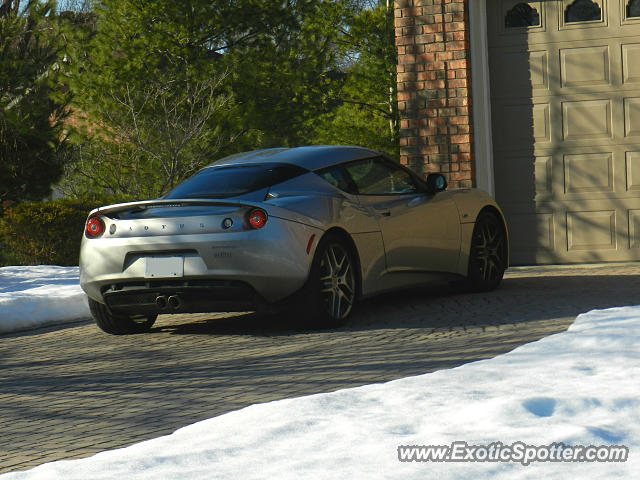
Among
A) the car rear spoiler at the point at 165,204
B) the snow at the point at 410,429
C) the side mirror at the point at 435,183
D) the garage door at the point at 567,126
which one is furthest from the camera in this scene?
the garage door at the point at 567,126

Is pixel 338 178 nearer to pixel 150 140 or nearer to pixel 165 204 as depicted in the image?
pixel 165 204

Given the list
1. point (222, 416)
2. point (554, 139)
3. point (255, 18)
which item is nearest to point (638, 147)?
point (554, 139)

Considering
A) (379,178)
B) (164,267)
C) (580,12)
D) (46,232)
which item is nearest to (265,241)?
(164,267)

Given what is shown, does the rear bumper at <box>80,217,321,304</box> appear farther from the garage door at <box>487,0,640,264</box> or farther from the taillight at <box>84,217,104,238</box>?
the garage door at <box>487,0,640,264</box>

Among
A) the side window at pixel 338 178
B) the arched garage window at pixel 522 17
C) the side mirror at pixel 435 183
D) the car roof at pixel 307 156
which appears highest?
the arched garage window at pixel 522 17

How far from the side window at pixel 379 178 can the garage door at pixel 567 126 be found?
3794 millimetres

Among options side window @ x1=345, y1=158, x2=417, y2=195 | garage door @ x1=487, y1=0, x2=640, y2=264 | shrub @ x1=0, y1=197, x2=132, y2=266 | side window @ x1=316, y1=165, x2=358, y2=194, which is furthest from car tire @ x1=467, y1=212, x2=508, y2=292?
shrub @ x1=0, y1=197, x2=132, y2=266

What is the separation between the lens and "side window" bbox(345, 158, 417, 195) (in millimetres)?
8758

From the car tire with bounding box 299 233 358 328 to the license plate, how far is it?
2.91 feet

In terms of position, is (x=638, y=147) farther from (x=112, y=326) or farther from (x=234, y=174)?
(x=112, y=326)

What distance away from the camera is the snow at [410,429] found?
366 cm

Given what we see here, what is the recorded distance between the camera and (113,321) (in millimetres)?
8453

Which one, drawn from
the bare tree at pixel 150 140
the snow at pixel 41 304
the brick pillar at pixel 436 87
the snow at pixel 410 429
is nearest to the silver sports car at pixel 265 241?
the snow at pixel 41 304

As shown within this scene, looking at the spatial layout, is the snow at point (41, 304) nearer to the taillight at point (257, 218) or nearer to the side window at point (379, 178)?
the taillight at point (257, 218)
